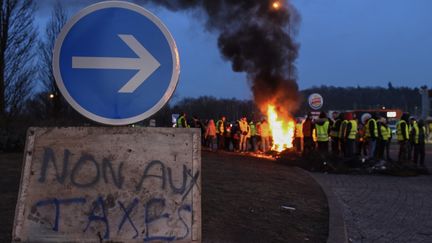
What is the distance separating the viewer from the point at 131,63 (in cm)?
342

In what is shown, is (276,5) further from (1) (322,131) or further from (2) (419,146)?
(2) (419,146)

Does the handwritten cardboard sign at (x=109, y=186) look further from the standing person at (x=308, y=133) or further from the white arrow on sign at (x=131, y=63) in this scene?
the standing person at (x=308, y=133)

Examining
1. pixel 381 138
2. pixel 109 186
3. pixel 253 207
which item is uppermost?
pixel 381 138

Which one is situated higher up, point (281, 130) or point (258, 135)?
point (281, 130)

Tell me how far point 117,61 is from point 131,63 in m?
0.08

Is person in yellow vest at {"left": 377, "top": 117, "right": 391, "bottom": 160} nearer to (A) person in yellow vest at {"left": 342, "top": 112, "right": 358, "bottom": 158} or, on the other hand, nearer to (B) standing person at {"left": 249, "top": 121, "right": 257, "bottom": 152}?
(A) person in yellow vest at {"left": 342, "top": 112, "right": 358, "bottom": 158}

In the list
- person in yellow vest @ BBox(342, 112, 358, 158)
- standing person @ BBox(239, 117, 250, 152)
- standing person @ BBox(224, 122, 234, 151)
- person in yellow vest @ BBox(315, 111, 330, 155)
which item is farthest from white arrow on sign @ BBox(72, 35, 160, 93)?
standing person @ BBox(224, 122, 234, 151)

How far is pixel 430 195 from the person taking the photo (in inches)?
448

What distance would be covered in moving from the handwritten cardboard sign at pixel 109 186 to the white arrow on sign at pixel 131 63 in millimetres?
396

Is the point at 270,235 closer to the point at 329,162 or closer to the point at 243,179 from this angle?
the point at 243,179

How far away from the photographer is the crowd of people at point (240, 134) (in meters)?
28.3

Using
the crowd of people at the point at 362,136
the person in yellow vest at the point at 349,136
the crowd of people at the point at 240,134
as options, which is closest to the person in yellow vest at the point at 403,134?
the crowd of people at the point at 362,136

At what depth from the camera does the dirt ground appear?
6.57 meters

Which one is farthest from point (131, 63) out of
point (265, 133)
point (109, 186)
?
point (265, 133)
